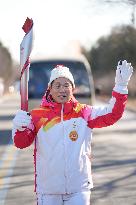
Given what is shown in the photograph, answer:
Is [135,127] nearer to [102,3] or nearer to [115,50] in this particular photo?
[102,3]

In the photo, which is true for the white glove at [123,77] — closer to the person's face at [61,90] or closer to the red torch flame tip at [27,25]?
the person's face at [61,90]

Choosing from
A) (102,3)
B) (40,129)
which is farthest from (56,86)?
(102,3)

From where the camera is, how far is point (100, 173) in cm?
1015

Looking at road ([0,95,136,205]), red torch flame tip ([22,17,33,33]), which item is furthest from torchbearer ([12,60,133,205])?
road ([0,95,136,205])

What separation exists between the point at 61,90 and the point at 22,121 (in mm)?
379

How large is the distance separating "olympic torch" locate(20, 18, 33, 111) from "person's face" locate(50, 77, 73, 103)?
22 centimetres

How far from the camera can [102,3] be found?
476 inches

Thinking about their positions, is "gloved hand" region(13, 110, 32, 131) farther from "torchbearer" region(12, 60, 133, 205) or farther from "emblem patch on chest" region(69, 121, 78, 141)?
"emblem patch on chest" region(69, 121, 78, 141)

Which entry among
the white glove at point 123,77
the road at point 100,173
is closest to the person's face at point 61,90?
the white glove at point 123,77

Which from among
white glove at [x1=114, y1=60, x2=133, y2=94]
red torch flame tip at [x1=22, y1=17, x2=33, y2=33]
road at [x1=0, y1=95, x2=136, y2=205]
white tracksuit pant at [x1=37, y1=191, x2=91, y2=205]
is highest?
red torch flame tip at [x1=22, y1=17, x2=33, y2=33]

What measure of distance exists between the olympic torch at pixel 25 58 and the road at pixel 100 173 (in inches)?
129

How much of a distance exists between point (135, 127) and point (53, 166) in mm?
16394

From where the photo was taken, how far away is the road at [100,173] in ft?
26.7

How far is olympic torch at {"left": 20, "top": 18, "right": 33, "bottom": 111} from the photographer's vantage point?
474cm
